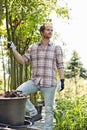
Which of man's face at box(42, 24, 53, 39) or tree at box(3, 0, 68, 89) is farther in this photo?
tree at box(3, 0, 68, 89)

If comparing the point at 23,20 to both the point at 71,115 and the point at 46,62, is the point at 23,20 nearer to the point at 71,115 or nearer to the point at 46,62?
the point at 46,62

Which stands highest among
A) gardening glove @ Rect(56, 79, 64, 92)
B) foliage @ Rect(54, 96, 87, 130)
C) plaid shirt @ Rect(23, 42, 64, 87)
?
plaid shirt @ Rect(23, 42, 64, 87)

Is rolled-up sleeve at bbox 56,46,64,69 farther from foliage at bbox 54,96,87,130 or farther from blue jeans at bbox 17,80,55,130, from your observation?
foliage at bbox 54,96,87,130

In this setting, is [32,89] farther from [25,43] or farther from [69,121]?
[25,43]

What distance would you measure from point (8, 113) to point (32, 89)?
733mm

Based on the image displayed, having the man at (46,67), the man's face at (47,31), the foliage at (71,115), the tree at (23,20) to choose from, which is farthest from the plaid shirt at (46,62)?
the tree at (23,20)

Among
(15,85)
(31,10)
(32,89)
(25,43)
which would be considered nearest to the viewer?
(32,89)

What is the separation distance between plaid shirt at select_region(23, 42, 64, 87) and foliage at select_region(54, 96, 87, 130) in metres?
0.51

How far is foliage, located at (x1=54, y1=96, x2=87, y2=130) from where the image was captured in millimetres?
4840

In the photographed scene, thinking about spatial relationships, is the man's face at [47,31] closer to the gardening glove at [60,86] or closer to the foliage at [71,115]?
Result: the gardening glove at [60,86]

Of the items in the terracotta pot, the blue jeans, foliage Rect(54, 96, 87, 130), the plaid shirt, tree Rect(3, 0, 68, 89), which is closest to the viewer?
foliage Rect(54, 96, 87, 130)

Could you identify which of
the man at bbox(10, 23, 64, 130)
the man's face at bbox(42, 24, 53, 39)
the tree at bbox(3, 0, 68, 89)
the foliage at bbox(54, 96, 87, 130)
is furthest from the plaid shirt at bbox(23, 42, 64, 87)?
the tree at bbox(3, 0, 68, 89)

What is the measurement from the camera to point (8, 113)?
504 cm

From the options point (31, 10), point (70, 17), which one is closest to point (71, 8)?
point (70, 17)
